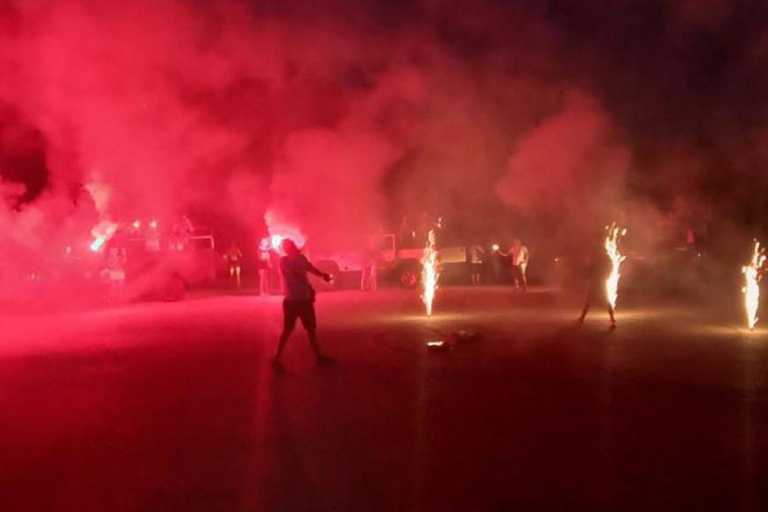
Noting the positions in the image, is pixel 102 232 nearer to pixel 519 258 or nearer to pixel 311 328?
pixel 519 258

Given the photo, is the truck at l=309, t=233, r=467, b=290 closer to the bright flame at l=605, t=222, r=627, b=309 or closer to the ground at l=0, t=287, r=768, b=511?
the bright flame at l=605, t=222, r=627, b=309

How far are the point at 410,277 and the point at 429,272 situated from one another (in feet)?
27.2

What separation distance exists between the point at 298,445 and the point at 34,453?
204 centimetres

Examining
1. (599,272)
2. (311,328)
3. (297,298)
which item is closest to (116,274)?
(599,272)

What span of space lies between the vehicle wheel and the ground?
47.3ft

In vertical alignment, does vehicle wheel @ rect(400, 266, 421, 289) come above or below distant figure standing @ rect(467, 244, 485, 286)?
below

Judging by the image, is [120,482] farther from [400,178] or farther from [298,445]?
[400,178]

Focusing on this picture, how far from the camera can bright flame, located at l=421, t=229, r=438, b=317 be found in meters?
20.3

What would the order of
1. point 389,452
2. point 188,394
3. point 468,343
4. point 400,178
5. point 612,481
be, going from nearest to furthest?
point 612,481 < point 389,452 < point 188,394 < point 468,343 < point 400,178

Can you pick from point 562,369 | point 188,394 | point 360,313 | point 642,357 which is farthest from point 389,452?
point 360,313

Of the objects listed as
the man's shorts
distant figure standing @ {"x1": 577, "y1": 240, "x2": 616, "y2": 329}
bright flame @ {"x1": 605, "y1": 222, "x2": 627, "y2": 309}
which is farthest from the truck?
the man's shorts

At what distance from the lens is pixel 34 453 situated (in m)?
7.65

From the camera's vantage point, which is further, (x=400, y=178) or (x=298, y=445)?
(x=400, y=178)

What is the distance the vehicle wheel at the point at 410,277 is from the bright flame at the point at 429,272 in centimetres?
81
